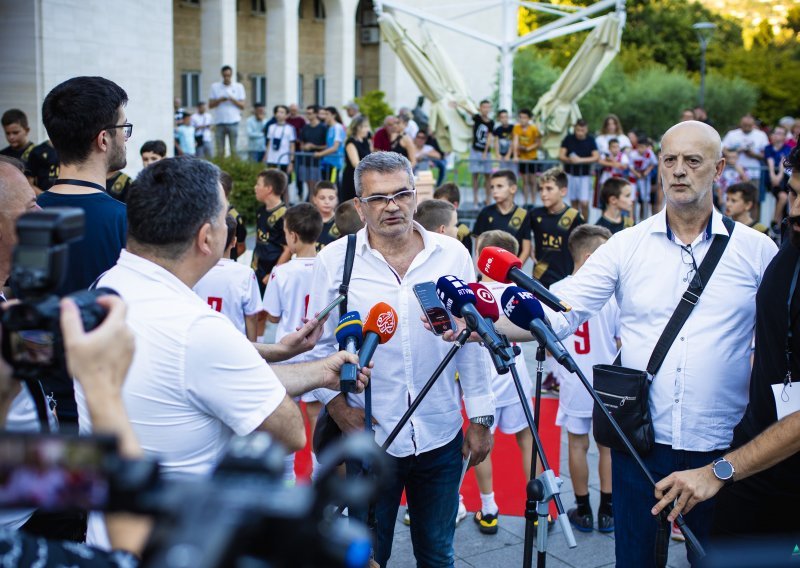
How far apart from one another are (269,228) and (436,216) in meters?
2.63

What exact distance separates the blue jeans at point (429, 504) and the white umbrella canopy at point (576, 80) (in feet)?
47.3

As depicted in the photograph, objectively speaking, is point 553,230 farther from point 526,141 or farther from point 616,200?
point 526,141

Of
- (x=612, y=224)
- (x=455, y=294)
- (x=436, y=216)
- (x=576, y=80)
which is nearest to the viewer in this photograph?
(x=455, y=294)

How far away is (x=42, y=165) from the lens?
9945 millimetres

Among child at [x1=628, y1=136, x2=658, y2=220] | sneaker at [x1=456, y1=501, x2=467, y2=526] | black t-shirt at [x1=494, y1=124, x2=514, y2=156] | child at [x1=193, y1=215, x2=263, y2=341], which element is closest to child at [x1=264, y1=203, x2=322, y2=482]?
child at [x1=193, y1=215, x2=263, y2=341]

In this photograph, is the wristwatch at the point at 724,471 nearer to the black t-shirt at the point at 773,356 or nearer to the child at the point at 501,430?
the black t-shirt at the point at 773,356

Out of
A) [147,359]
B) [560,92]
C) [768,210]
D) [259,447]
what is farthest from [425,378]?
[768,210]

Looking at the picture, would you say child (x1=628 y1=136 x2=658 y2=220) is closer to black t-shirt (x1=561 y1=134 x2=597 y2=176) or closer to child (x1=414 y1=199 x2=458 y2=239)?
black t-shirt (x1=561 y1=134 x2=597 y2=176)

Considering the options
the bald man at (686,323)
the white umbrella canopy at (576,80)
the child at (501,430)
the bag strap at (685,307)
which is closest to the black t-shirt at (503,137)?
the white umbrella canopy at (576,80)

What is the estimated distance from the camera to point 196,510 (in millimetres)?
1168

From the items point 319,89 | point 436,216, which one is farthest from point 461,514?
point 319,89

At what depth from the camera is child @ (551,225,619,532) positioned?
557 centimetres

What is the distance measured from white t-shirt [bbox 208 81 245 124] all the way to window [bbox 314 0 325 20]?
1714 centimetres

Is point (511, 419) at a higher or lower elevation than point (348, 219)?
lower
